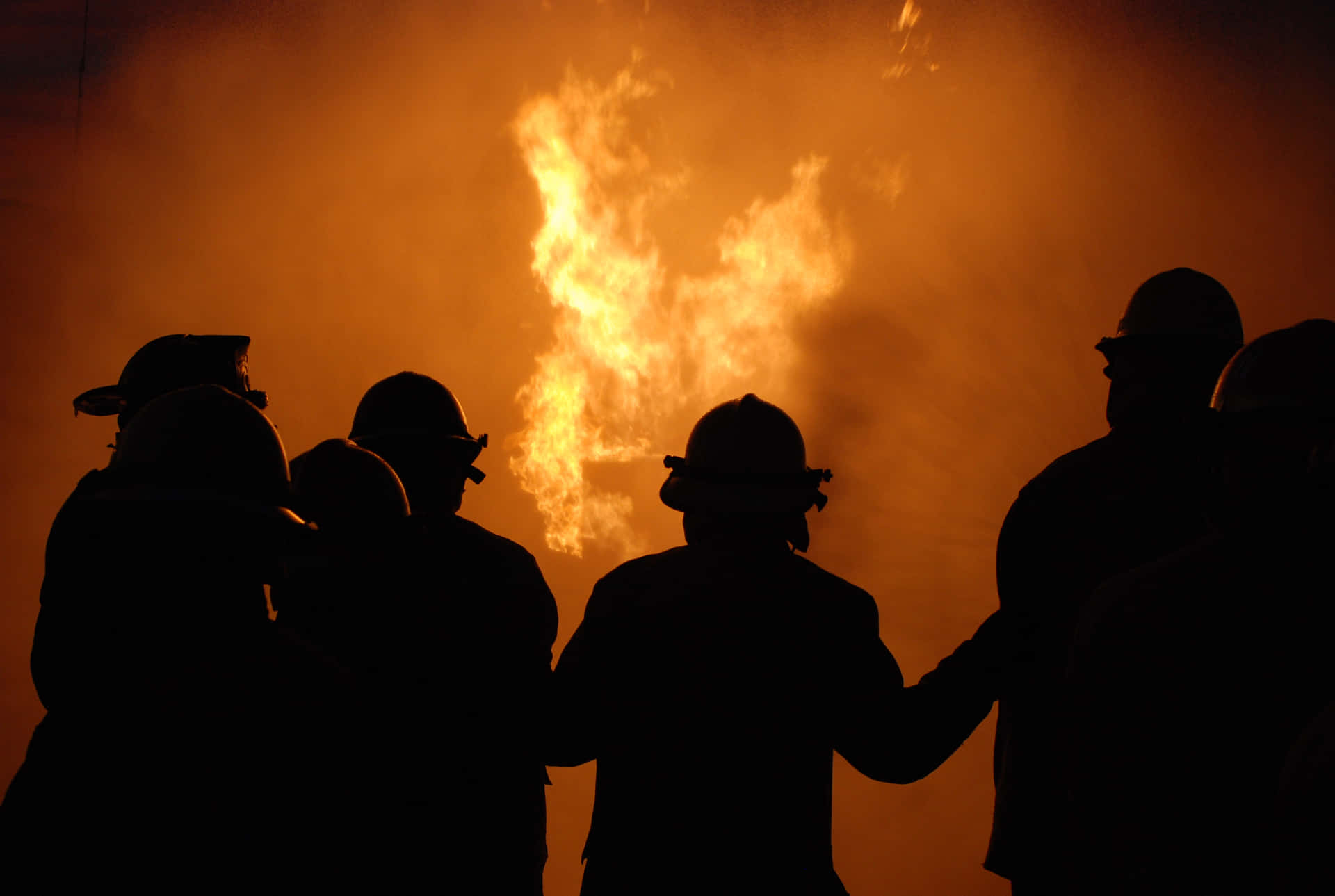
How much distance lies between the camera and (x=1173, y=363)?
3414 millimetres

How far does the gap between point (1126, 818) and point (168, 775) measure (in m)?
1.95

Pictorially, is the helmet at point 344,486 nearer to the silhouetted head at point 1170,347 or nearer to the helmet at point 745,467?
the helmet at point 745,467

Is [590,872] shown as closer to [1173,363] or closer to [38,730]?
[38,730]

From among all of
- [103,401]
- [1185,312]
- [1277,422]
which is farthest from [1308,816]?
[103,401]

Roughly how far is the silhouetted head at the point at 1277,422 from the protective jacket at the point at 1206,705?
111 millimetres

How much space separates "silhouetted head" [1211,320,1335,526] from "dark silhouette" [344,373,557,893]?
2369mm

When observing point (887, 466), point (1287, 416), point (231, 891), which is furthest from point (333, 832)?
point (887, 466)

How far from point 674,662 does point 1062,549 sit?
148 cm

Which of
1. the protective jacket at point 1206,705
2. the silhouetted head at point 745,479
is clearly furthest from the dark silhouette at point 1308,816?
the silhouetted head at point 745,479

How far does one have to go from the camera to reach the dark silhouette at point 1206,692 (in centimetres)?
179

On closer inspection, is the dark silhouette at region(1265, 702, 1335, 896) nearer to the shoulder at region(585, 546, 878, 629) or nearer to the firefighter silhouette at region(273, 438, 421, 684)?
the shoulder at region(585, 546, 878, 629)

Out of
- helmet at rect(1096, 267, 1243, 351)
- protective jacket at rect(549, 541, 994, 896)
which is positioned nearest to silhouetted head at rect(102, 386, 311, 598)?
protective jacket at rect(549, 541, 994, 896)

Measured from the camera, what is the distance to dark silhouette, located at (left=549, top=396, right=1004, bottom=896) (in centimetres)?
268

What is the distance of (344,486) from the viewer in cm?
318
